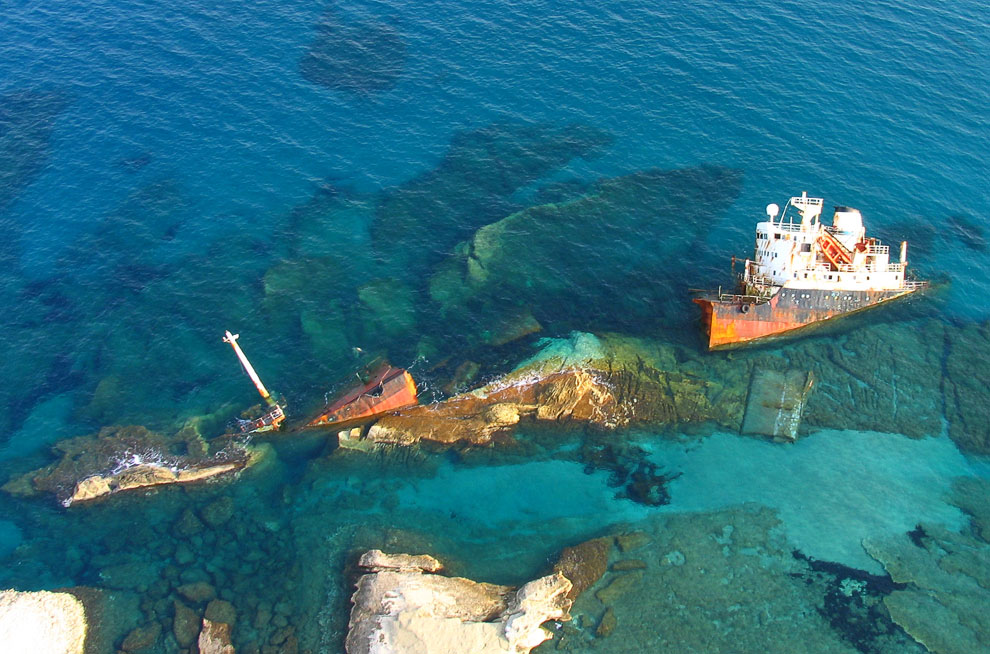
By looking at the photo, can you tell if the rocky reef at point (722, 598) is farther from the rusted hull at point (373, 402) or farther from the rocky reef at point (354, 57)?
the rocky reef at point (354, 57)

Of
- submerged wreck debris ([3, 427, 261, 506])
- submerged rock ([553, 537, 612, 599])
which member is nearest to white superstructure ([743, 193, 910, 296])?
submerged rock ([553, 537, 612, 599])

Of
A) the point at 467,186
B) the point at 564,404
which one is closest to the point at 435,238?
the point at 467,186

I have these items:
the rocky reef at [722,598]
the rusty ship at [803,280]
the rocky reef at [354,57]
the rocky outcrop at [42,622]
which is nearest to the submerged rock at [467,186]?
the rocky reef at [354,57]

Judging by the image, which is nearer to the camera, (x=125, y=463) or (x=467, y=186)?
(x=125, y=463)

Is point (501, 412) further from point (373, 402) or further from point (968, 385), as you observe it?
point (968, 385)

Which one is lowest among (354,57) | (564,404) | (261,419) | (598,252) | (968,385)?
(261,419)

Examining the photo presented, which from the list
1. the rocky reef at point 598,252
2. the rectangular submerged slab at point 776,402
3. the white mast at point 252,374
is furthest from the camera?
the rocky reef at point 598,252

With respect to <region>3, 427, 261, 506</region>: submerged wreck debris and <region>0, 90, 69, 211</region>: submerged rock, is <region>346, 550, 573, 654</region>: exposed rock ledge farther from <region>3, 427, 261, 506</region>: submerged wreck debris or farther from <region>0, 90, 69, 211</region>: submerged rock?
<region>0, 90, 69, 211</region>: submerged rock

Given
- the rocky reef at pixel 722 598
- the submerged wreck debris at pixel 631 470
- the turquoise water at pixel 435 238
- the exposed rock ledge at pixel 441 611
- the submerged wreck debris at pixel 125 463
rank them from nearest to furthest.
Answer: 1. the exposed rock ledge at pixel 441 611
2. the rocky reef at pixel 722 598
3. the turquoise water at pixel 435 238
4. the submerged wreck debris at pixel 631 470
5. the submerged wreck debris at pixel 125 463
